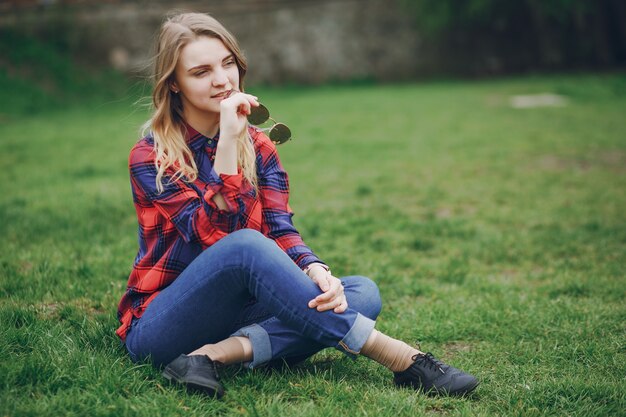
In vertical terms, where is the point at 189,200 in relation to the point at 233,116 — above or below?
below

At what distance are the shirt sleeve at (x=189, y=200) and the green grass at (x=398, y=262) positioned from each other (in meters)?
0.62

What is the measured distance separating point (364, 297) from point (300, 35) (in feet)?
65.4

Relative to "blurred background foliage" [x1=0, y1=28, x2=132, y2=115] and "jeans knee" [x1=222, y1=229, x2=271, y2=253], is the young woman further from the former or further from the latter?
"blurred background foliage" [x1=0, y1=28, x2=132, y2=115]

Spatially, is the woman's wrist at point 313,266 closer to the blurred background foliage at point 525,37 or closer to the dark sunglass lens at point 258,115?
the dark sunglass lens at point 258,115

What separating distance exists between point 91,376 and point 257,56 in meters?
19.7

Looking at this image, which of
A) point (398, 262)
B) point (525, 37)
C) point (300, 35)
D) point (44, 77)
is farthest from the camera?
point (525, 37)

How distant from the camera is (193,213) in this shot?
271 centimetres

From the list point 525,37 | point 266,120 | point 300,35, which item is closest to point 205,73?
point 266,120

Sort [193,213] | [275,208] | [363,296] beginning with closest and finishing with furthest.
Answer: [193,213]
[363,296]
[275,208]

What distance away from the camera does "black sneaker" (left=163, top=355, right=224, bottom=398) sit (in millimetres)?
2588

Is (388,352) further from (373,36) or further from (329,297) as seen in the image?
(373,36)

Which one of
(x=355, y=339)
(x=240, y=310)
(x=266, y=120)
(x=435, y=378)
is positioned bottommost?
(x=435, y=378)

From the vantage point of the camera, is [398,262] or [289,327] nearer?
[289,327]

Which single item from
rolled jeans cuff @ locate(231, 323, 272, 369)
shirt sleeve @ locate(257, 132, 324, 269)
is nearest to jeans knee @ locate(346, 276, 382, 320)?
shirt sleeve @ locate(257, 132, 324, 269)
